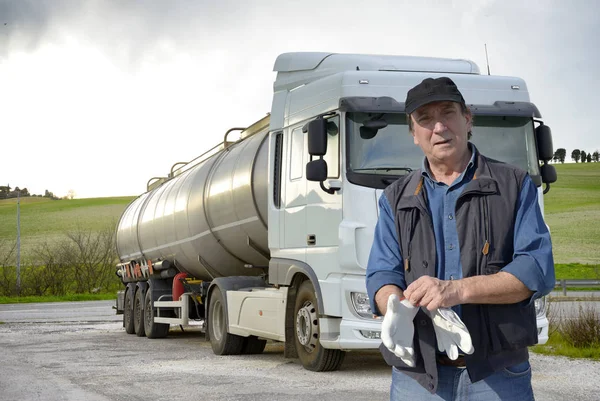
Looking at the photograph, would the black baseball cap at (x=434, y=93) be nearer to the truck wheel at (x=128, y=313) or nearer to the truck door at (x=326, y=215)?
the truck door at (x=326, y=215)

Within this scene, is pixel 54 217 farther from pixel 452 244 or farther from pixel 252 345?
pixel 452 244

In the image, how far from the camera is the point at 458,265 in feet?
10.1

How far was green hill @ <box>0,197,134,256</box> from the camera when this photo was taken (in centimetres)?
7300

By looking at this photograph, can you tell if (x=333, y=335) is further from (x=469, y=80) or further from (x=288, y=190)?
(x=469, y=80)

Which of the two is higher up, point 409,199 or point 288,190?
point 288,190

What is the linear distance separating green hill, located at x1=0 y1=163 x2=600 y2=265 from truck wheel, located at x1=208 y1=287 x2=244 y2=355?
39.1 m

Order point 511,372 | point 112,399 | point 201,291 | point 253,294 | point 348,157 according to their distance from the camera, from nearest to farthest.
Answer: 1. point 511,372
2. point 112,399
3. point 348,157
4. point 253,294
5. point 201,291

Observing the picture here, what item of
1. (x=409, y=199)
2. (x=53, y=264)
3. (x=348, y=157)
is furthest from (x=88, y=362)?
(x=53, y=264)

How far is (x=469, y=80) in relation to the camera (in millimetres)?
10281

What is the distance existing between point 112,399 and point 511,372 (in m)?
6.40

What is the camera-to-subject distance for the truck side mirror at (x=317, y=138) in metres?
9.62

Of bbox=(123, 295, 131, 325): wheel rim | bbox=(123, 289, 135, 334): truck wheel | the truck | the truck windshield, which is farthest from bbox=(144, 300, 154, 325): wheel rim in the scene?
the truck windshield

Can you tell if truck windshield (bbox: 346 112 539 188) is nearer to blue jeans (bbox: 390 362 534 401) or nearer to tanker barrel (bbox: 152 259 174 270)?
blue jeans (bbox: 390 362 534 401)

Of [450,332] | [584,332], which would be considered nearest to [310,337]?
[584,332]
